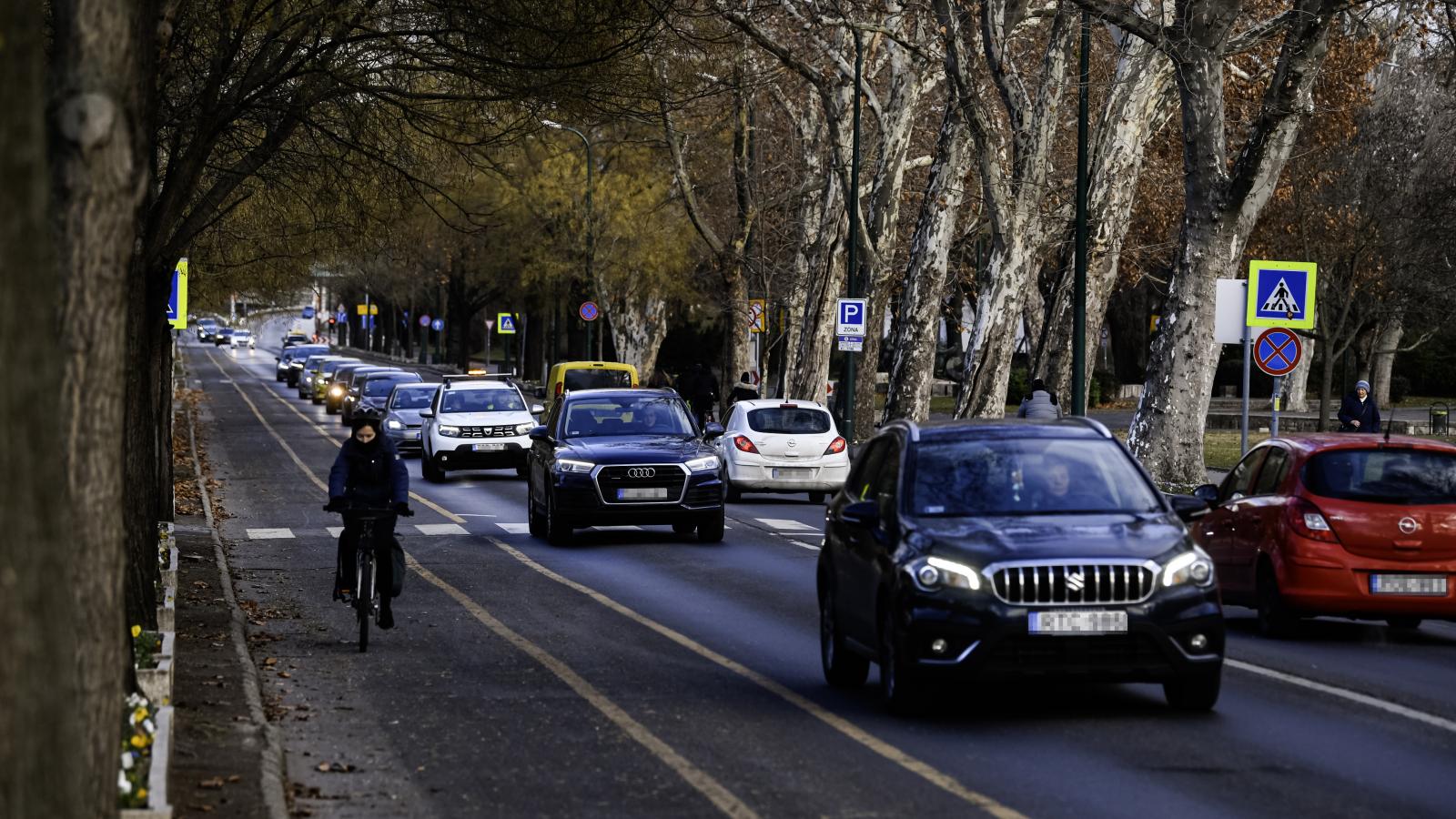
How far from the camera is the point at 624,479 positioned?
23.8 metres

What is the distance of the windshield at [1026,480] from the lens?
12.0m

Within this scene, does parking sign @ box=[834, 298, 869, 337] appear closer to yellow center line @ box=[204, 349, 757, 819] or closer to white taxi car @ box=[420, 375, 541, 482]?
white taxi car @ box=[420, 375, 541, 482]

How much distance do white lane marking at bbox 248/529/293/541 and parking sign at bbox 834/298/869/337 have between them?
694 inches

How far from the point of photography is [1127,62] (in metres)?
39.2

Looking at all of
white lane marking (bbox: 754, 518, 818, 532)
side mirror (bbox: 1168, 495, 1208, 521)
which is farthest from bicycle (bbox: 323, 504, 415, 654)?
white lane marking (bbox: 754, 518, 818, 532)

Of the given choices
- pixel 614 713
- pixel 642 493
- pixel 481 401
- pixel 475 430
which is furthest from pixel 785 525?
pixel 614 713

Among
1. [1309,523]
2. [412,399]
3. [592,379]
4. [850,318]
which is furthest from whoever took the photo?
[592,379]

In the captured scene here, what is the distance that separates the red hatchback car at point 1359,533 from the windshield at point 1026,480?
3579mm

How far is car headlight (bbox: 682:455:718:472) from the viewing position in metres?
24.0

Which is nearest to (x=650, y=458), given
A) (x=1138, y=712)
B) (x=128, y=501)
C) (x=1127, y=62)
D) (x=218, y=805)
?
(x=128, y=501)

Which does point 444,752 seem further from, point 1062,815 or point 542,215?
point 542,215

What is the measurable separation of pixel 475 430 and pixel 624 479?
13.3 m

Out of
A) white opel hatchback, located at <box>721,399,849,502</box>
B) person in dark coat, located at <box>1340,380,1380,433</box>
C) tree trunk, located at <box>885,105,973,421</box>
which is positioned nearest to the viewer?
person in dark coat, located at <box>1340,380,1380,433</box>

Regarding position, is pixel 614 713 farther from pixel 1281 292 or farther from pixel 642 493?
pixel 1281 292
